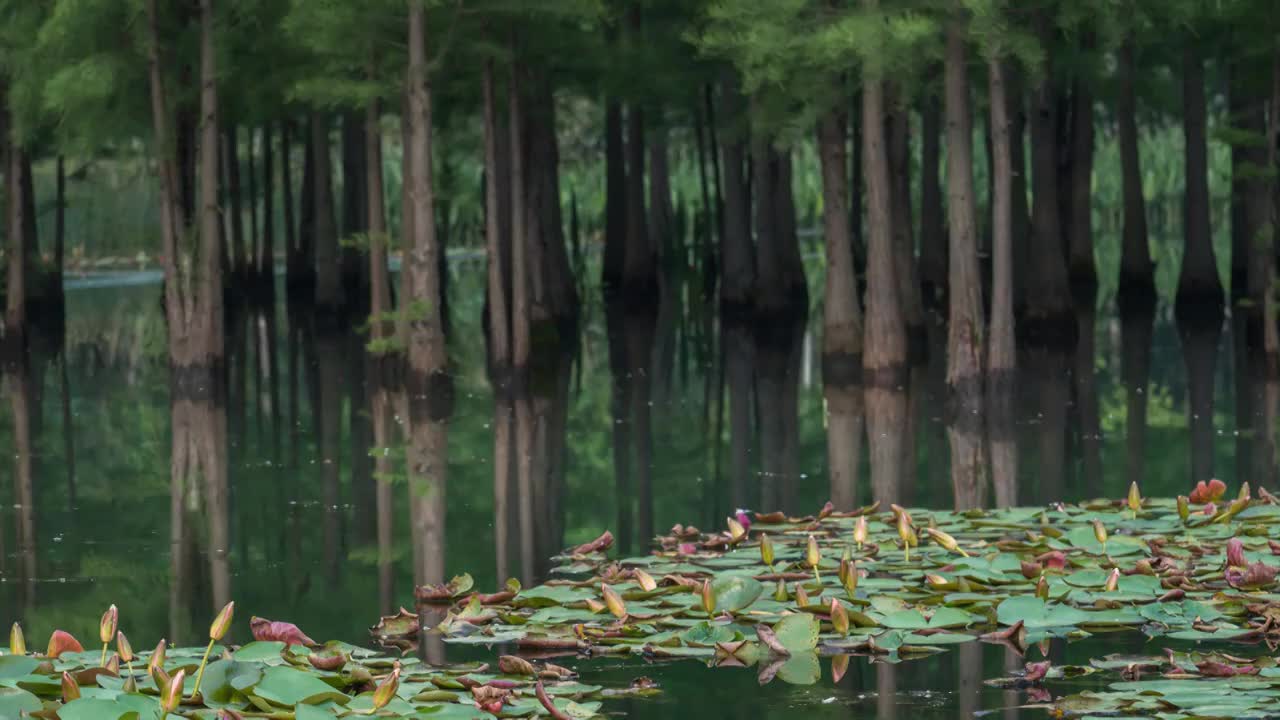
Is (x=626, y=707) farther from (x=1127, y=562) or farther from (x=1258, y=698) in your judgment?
(x=1127, y=562)

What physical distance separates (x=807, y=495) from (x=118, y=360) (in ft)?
49.8

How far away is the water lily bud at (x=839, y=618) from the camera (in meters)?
7.77

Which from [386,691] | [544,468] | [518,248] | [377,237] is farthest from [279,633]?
[377,237]

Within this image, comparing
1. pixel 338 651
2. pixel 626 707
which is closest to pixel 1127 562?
pixel 626 707

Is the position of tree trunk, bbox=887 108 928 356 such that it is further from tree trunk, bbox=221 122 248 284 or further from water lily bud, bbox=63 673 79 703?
water lily bud, bbox=63 673 79 703

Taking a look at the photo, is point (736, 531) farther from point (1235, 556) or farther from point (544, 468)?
point (544, 468)

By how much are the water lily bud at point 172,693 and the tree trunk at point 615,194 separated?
25.5 m

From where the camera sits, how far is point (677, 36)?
26.9 metres

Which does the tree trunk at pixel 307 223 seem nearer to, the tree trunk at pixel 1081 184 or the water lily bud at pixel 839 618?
the tree trunk at pixel 1081 184

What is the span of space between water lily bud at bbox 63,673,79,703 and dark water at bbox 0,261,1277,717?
1.93 meters

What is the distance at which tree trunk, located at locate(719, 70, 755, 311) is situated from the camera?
92.6 ft

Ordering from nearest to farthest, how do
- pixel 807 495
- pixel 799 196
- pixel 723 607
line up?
1. pixel 723 607
2. pixel 807 495
3. pixel 799 196

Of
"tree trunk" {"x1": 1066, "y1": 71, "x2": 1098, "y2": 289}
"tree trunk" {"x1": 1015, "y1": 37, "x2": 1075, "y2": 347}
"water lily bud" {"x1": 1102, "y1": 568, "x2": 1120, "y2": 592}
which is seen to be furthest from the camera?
"tree trunk" {"x1": 1066, "y1": 71, "x2": 1098, "y2": 289}

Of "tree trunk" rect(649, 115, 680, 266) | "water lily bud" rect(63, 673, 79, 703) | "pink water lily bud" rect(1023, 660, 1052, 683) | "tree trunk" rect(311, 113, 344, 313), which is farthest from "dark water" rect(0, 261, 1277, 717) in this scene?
"tree trunk" rect(649, 115, 680, 266)
